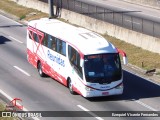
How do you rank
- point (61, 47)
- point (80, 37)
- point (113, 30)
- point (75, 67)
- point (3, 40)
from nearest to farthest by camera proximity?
point (75, 67), point (80, 37), point (61, 47), point (113, 30), point (3, 40)

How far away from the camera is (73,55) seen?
27.6m

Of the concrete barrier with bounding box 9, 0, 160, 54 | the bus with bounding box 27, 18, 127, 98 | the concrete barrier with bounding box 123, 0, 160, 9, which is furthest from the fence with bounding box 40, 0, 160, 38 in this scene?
the concrete barrier with bounding box 123, 0, 160, 9

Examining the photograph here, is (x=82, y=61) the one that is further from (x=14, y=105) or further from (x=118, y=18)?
(x=118, y=18)

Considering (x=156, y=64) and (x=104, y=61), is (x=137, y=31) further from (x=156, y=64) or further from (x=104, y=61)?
(x=104, y=61)

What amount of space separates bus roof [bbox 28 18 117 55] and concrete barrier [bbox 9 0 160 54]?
8153 mm

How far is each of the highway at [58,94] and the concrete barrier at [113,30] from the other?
5.00 m

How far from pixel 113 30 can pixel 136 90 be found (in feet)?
43.5

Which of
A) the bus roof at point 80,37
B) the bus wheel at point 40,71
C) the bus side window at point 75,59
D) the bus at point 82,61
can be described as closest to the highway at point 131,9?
the bus wheel at point 40,71

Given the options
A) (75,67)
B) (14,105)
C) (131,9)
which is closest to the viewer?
(14,105)

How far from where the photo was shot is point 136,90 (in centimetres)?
2880

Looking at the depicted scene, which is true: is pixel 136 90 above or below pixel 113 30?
above

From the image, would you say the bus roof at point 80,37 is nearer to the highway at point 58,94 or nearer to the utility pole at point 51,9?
the highway at point 58,94

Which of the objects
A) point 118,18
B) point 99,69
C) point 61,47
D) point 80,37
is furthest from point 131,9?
point 99,69

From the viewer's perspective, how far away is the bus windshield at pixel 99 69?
26.4m
